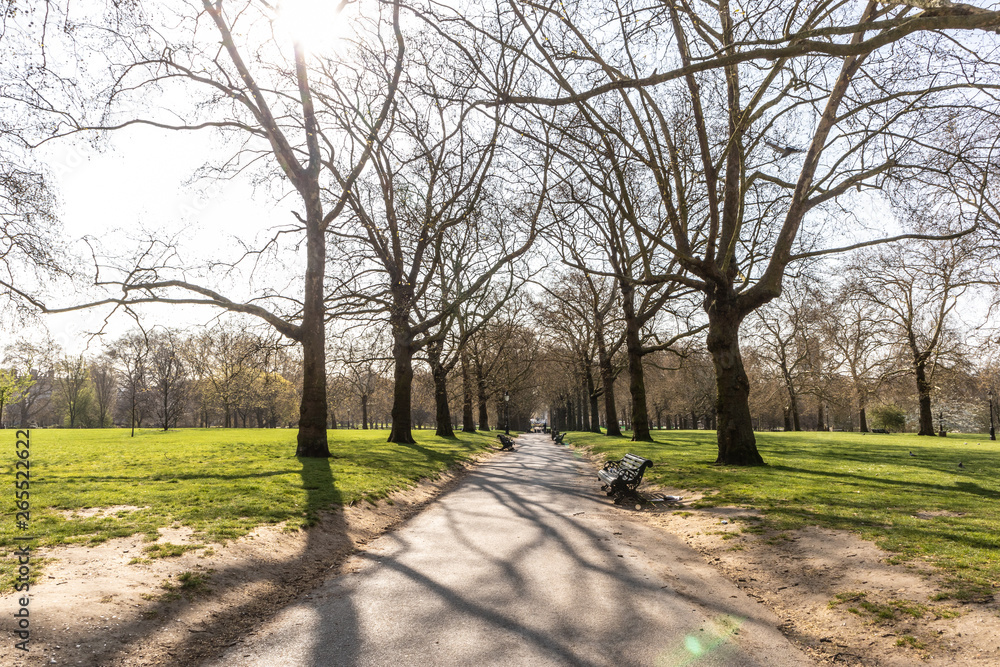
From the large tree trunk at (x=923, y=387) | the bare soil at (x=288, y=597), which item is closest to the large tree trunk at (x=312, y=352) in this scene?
the bare soil at (x=288, y=597)

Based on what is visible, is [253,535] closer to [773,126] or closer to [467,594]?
[467,594]

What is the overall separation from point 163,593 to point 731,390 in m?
13.2

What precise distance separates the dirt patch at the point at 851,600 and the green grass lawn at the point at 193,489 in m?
5.89

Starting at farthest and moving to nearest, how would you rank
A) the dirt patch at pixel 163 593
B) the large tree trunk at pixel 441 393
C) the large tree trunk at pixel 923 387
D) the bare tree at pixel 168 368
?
the large tree trunk at pixel 923 387 → the large tree trunk at pixel 441 393 → the bare tree at pixel 168 368 → the dirt patch at pixel 163 593

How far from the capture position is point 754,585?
534cm

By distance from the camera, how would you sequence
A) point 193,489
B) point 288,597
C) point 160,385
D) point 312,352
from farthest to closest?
point 160,385
point 312,352
point 193,489
point 288,597

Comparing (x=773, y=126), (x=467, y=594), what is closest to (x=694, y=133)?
(x=773, y=126)

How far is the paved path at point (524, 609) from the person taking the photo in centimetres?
367

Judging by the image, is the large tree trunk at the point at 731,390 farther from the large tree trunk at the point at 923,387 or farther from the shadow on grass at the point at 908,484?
the large tree trunk at the point at 923,387

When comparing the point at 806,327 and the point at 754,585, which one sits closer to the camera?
the point at 754,585

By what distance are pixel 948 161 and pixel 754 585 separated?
9.93 metres

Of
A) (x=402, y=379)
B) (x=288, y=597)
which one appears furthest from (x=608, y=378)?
(x=288, y=597)

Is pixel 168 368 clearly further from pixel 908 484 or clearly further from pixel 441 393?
pixel 908 484

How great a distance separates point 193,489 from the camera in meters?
9.26
